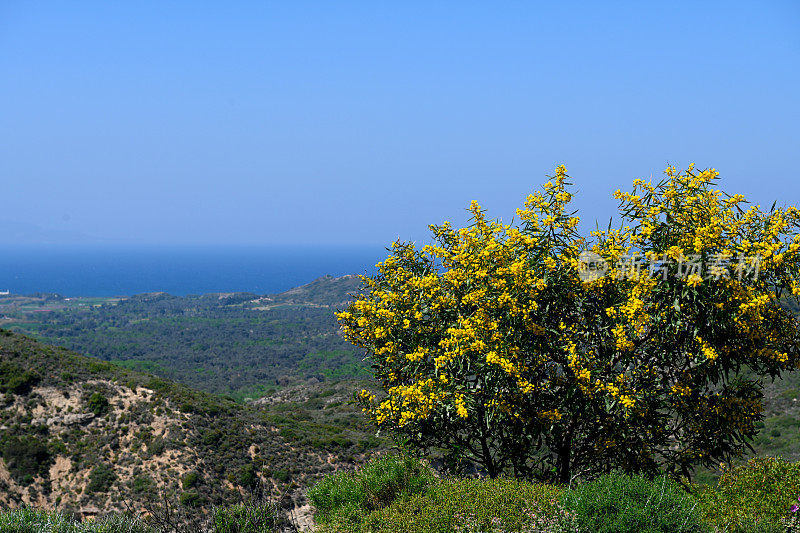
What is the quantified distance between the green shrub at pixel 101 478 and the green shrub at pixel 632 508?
28.4 meters

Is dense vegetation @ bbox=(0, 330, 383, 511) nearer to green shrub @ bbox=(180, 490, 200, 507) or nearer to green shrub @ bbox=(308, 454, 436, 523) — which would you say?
green shrub @ bbox=(180, 490, 200, 507)

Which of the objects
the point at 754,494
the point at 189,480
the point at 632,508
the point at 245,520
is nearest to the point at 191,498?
the point at 189,480

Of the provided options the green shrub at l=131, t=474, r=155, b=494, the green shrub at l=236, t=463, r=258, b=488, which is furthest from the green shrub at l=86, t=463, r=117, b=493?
the green shrub at l=236, t=463, r=258, b=488

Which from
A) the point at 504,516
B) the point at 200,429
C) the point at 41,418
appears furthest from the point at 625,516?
the point at 41,418

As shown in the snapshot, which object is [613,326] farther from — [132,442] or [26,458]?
[26,458]

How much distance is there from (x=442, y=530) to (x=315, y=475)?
24.8m

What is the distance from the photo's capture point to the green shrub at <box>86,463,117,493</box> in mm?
29109

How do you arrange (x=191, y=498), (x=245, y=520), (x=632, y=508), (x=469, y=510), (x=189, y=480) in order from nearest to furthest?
Result: (x=632, y=508), (x=469, y=510), (x=245, y=520), (x=191, y=498), (x=189, y=480)

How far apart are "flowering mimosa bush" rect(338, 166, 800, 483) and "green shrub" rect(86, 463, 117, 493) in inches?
972

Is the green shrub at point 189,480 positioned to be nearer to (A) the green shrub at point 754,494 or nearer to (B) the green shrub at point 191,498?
(B) the green shrub at point 191,498

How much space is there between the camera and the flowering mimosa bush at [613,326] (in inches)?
421

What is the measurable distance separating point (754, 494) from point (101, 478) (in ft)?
102

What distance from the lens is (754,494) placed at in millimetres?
11375

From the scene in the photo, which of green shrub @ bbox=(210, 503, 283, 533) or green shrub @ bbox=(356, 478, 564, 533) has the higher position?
green shrub @ bbox=(356, 478, 564, 533)
